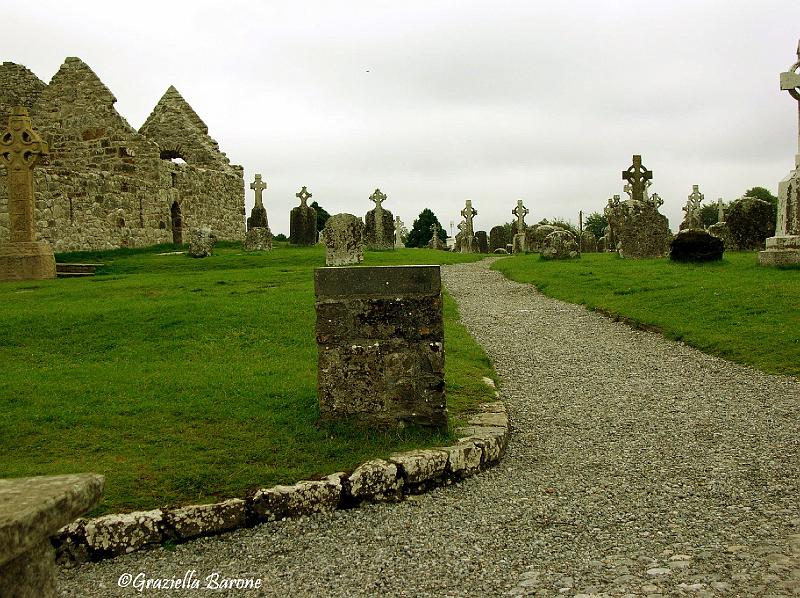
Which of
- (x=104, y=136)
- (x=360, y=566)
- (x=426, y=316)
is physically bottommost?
(x=360, y=566)

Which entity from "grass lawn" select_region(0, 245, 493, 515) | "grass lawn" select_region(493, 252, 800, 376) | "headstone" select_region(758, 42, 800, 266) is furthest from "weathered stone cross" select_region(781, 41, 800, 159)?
"grass lawn" select_region(0, 245, 493, 515)

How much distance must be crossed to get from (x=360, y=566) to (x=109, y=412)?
3.56 metres

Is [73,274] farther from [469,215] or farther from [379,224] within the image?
[469,215]

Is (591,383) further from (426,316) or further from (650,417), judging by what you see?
(426,316)

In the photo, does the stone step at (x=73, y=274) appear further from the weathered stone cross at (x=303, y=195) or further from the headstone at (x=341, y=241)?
the weathered stone cross at (x=303, y=195)

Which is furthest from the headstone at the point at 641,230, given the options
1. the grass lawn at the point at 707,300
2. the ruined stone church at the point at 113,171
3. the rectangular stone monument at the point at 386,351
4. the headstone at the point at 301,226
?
the rectangular stone monument at the point at 386,351

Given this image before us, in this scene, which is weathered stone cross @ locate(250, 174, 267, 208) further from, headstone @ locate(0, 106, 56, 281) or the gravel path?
the gravel path

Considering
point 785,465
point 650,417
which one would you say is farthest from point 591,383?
point 785,465

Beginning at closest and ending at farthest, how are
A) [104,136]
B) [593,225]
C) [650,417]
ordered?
[650,417] → [104,136] → [593,225]

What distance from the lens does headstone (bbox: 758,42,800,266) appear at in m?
16.3

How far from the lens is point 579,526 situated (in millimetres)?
4867

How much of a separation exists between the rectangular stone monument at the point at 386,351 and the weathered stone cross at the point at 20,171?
49.5 ft

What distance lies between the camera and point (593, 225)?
84562 mm

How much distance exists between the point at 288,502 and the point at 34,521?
10.4 ft
